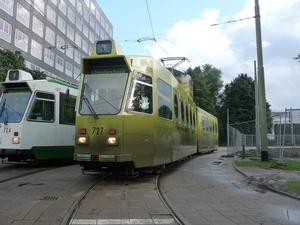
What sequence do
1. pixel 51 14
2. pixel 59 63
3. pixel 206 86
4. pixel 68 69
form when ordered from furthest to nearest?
pixel 206 86 < pixel 68 69 < pixel 59 63 < pixel 51 14

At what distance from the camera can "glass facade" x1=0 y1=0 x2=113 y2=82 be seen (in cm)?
3472

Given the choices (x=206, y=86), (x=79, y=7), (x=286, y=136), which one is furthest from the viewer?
(x=206, y=86)

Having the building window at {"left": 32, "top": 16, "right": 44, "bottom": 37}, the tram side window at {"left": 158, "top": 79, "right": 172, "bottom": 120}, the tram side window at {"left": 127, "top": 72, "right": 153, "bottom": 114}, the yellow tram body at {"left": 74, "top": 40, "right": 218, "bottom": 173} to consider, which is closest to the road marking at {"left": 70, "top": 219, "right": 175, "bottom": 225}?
the yellow tram body at {"left": 74, "top": 40, "right": 218, "bottom": 173}

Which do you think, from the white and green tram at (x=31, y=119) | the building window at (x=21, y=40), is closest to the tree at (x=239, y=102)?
the building window at (x=21, y=40)

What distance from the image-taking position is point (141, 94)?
8445mm

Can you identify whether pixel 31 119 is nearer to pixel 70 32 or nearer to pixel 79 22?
pixel 70 32

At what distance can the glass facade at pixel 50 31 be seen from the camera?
34.7 metres

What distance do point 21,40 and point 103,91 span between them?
107ft

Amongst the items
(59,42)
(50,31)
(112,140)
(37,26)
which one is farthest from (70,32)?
(112,140)

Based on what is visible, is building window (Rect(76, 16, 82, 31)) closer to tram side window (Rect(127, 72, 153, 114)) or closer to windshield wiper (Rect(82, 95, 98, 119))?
windshield wiper (Rect(82, 95, 98, 119))

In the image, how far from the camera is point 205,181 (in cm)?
948

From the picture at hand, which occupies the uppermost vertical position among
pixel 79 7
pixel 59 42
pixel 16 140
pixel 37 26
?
pixel 79 7

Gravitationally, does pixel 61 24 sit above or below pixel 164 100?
above

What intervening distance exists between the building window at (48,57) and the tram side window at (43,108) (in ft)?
105
